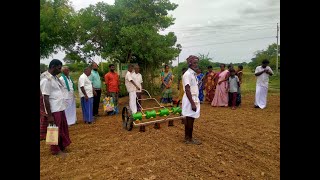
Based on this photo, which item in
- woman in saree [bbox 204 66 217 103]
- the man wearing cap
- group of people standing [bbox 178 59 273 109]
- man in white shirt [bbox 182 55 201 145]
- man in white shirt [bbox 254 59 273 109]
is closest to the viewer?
man in white shirt [bbox 182 55 201 145]

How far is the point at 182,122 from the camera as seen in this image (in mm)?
7727

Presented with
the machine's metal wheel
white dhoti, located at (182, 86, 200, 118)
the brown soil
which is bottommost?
the brown soil

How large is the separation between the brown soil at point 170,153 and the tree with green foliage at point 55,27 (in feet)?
18.2

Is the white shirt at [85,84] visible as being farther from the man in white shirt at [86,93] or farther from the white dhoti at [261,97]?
the white dhoti at [261,97]

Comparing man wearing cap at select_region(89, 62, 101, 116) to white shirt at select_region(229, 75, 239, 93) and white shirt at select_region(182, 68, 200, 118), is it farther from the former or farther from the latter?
white shirt at select_region(229, 75, 239, 93)

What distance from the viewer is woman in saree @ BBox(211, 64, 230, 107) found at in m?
10.8

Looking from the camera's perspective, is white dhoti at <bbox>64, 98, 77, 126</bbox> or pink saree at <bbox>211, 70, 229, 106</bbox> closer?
white dhoti at <bbox>64, 98, 77, 126</bbox>

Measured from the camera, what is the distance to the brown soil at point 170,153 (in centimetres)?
423

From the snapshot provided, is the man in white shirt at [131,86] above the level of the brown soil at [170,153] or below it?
above

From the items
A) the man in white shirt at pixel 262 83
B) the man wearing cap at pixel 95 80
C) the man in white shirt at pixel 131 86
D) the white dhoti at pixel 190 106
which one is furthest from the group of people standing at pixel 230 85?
the white dhoti at pixel 190 106

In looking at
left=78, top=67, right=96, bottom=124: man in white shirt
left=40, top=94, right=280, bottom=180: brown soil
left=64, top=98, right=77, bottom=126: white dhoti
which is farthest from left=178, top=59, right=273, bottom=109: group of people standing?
left=64, top=98, right=77, bottom=126: white dhoti
